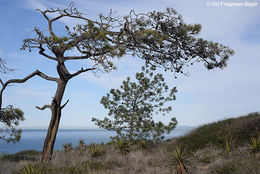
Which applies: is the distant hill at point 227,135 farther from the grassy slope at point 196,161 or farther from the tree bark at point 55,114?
the tree bark at point 55,114

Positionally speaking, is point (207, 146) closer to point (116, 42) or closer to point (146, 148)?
point (146, 148)

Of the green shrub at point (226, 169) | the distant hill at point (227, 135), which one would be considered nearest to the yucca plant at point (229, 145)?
the distant hill at point (227, 135)

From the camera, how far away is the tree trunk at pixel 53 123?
439 inches

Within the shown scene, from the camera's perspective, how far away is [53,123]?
11.4 m

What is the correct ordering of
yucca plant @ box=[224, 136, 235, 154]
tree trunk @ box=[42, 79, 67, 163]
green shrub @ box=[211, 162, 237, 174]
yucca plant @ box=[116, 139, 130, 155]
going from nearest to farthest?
green shrub @ box=[211, 162, 237, 174] → yucca plant @ box=[224, 136, 235, 154] → tree trunk @ box=[42, 79, 67, 163] → yucca plant @ box=[116, 139, 130, 155]

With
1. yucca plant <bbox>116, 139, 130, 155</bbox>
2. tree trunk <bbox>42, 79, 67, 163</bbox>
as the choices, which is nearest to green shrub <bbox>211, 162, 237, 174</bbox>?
yucca plant <bbox>116, 139, 130, 155</bbox>

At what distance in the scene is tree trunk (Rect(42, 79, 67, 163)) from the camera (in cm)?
1115

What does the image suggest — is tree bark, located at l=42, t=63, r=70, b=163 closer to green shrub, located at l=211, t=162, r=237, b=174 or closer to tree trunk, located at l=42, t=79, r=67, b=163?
tree trunk, located at l=42, t=79, r=67, b=163

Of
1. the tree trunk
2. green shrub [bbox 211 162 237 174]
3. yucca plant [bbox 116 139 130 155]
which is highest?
the tree trunk

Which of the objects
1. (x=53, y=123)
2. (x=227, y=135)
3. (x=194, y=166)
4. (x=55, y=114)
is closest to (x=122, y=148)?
(x=53, y=123)

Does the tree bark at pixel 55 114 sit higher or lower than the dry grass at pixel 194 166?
higher

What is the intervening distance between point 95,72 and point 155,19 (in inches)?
154

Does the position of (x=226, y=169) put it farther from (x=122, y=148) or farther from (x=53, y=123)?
(x=53, y=123)

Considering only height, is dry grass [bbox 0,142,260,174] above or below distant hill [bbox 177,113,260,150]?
A: below
